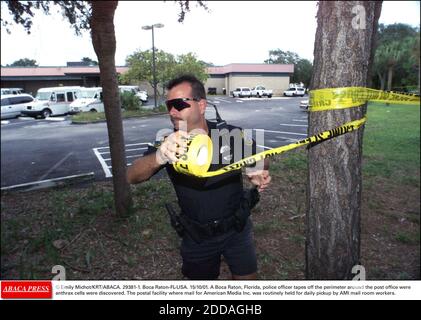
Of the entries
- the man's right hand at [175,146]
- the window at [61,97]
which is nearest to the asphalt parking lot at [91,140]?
the man's right hand at [175,146]

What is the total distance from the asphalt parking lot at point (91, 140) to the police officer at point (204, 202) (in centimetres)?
287

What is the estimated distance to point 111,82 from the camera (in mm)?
4250

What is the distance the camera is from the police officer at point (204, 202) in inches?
85.3

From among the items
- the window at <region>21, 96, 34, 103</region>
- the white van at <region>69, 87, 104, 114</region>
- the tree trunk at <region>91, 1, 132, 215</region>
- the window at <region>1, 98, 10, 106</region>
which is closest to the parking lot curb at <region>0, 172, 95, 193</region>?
the tree trunk at <region>91, 1, 132, 215</region>

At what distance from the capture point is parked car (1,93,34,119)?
70.8ft

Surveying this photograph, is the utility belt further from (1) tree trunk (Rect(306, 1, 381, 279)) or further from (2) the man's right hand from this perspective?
(2) the man's right hand

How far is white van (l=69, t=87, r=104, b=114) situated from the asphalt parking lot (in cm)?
450

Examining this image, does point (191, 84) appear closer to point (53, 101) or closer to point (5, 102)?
point (53, 101)

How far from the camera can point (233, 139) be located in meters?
2.40

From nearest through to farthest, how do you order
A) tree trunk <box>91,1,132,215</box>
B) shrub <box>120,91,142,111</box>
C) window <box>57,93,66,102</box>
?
tree trunk <box>91,1,132,215</box> → shrub <box>120,91,142,111</box> → window <box>57,93,66,102</box>

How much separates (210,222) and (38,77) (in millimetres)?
33049

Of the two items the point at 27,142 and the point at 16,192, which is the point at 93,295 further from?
the point at 27,142

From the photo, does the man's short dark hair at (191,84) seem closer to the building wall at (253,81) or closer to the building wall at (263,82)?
the building wall at (253,81)

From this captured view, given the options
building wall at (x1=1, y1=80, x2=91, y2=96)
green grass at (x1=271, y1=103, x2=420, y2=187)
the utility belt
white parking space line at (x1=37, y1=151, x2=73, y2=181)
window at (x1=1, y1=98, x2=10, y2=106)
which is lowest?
white parking space line at (x1=37, y1=151, x2=73, y2=181)
